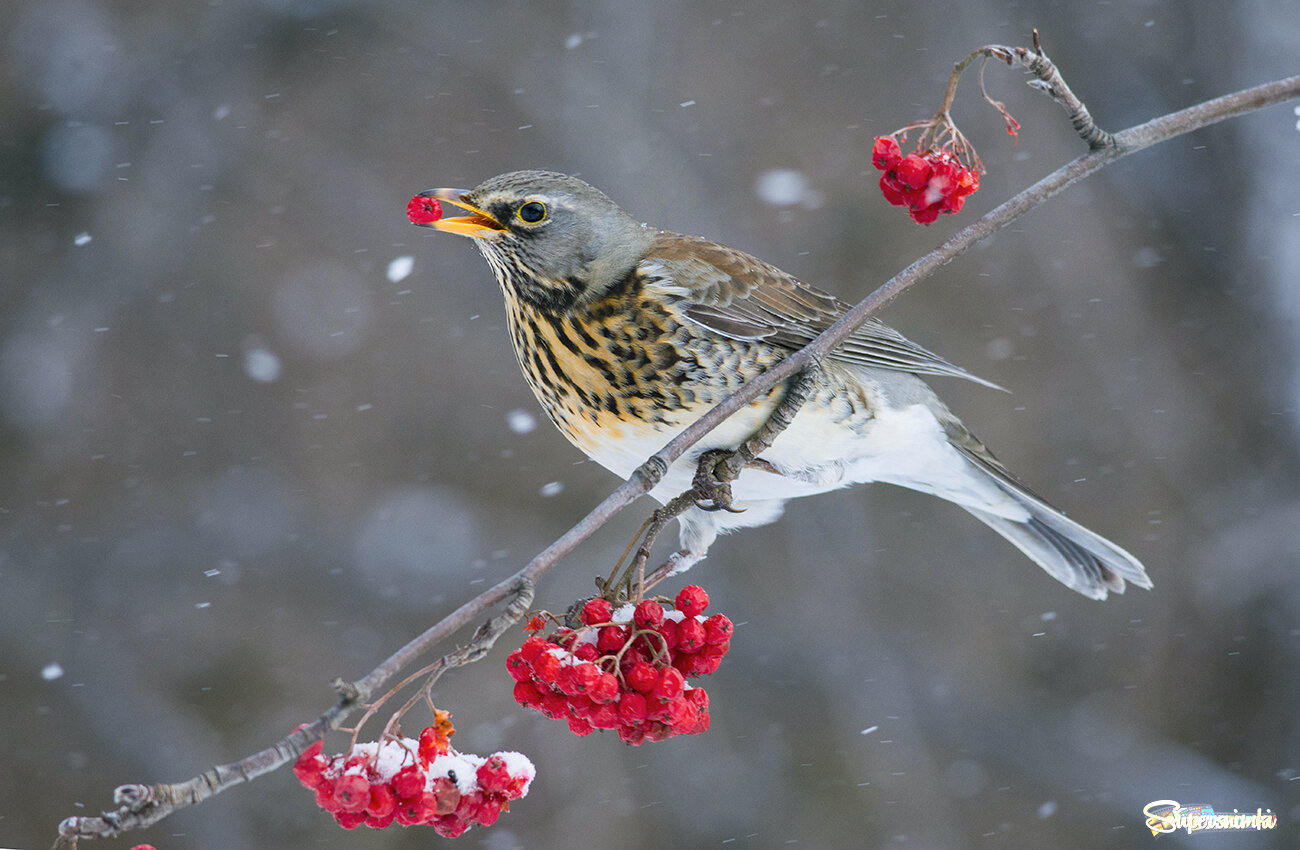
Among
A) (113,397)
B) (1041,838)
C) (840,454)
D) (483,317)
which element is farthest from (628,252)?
(1041,838)

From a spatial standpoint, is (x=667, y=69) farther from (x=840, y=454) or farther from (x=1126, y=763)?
(x=1126, y=763)

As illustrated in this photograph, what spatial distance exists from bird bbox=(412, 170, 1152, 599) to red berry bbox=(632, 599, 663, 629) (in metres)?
0.35

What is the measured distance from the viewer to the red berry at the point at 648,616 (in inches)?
41.6

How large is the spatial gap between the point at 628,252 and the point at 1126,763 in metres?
2.73

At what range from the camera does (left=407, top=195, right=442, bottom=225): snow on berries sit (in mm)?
1135

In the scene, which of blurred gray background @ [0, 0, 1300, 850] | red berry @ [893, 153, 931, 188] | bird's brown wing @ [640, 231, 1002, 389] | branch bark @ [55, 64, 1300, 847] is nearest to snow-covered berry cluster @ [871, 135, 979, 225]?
red berry @ [893, 153, 931, 188]

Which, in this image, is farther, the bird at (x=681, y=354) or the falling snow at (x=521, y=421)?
the falling snow at (x=521, y=421)

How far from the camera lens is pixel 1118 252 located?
345cm

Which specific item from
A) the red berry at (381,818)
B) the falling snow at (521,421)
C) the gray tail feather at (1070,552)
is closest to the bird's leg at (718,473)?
the red berry at (381,818)

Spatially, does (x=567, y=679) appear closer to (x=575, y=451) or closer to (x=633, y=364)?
(x=633, y=364)

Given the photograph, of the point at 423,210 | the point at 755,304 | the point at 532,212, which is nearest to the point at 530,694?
the point at 423,210

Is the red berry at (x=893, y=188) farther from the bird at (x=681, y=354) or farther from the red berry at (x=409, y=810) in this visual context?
the red berry at (x=409, y=810)

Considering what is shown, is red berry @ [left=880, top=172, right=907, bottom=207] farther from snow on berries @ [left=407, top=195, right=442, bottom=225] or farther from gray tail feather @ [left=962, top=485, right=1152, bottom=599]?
gray tail feather @ [left=962, top=485, right=1152, bottom=599]

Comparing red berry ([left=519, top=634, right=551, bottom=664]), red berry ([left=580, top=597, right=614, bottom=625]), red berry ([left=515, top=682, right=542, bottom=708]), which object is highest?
red berry ([left=519, top=634, right=551, bottom=664])
